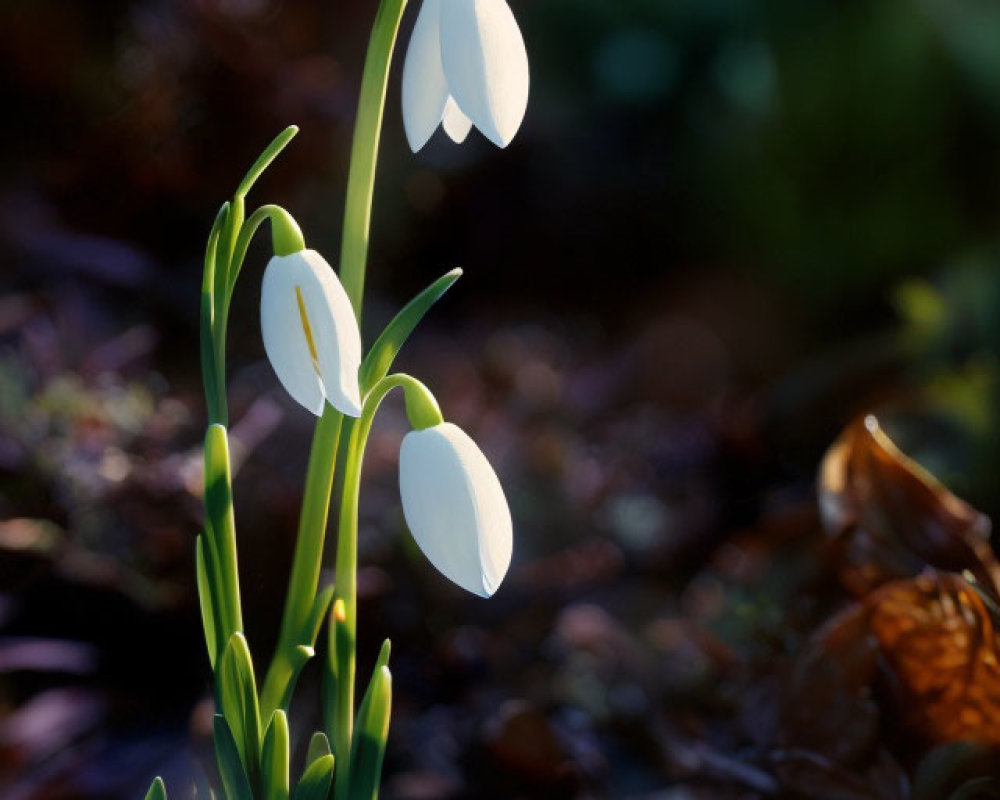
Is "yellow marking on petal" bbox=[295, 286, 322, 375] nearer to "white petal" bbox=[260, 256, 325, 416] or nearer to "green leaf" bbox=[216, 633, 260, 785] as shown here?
"white petal" bbox=[260, 256, 325, 416]

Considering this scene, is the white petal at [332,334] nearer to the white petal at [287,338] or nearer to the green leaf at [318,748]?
the white petal at [287,338]

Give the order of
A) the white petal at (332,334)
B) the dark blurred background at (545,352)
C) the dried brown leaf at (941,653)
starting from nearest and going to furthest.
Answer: the white petal at (332,334), the dried brown leaf at (941,653), the dark blurred background at (545,352)

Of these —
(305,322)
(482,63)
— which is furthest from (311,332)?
(482,63)

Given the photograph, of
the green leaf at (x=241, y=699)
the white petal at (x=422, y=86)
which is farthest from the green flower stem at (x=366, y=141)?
the green leaf at (x=241, y=699)

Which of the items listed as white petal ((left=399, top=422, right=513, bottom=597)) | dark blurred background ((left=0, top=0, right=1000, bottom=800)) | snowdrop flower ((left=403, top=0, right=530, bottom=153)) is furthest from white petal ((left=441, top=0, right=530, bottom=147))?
dark blurred background ((left=0, top=0, right=1000, bottom=800))

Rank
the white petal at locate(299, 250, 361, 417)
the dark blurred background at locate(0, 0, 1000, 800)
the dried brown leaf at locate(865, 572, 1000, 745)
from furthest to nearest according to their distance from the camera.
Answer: the dark blurred background at locate(0, 0, 1000, 800)
the dried brown leaf at locate(865, 572, 1000, 745)
the white petal at locate(299, 250, 361, 417)
